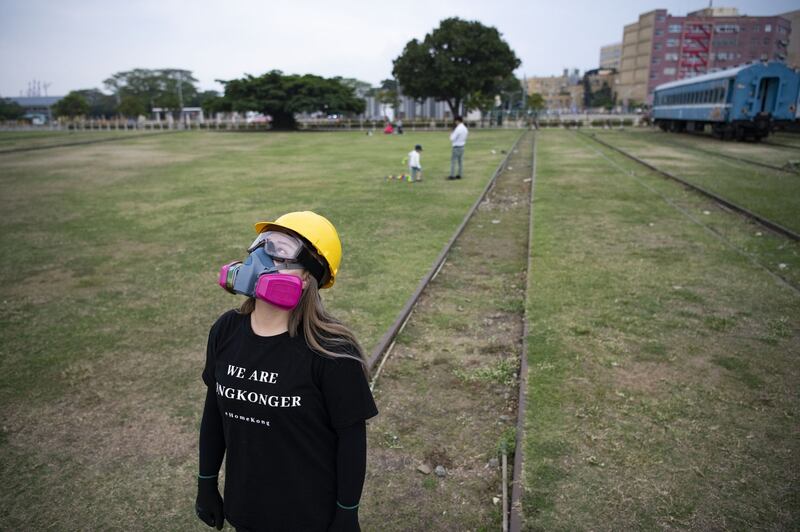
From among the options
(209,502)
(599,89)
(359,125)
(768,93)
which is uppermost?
(599,89)

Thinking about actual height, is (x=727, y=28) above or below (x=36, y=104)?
above

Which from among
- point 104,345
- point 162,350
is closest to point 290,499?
point 162,350

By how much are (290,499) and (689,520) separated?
90.3 inches

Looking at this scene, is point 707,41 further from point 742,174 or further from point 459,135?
point 459,135

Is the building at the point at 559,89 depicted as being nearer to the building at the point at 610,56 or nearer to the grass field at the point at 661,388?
the building at the point at 610,56

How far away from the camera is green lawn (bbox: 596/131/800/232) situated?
443 inches

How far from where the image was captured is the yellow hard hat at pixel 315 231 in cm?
192

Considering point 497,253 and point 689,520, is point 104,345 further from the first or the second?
point 497,253

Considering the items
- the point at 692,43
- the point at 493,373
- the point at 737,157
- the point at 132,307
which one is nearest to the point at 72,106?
the point at 737,157

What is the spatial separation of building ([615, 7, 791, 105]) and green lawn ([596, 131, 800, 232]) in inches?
3322

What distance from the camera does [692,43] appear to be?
340 feet

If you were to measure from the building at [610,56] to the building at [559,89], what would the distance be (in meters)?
8.86

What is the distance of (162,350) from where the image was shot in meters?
5.14

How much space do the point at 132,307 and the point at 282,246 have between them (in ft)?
16.8
